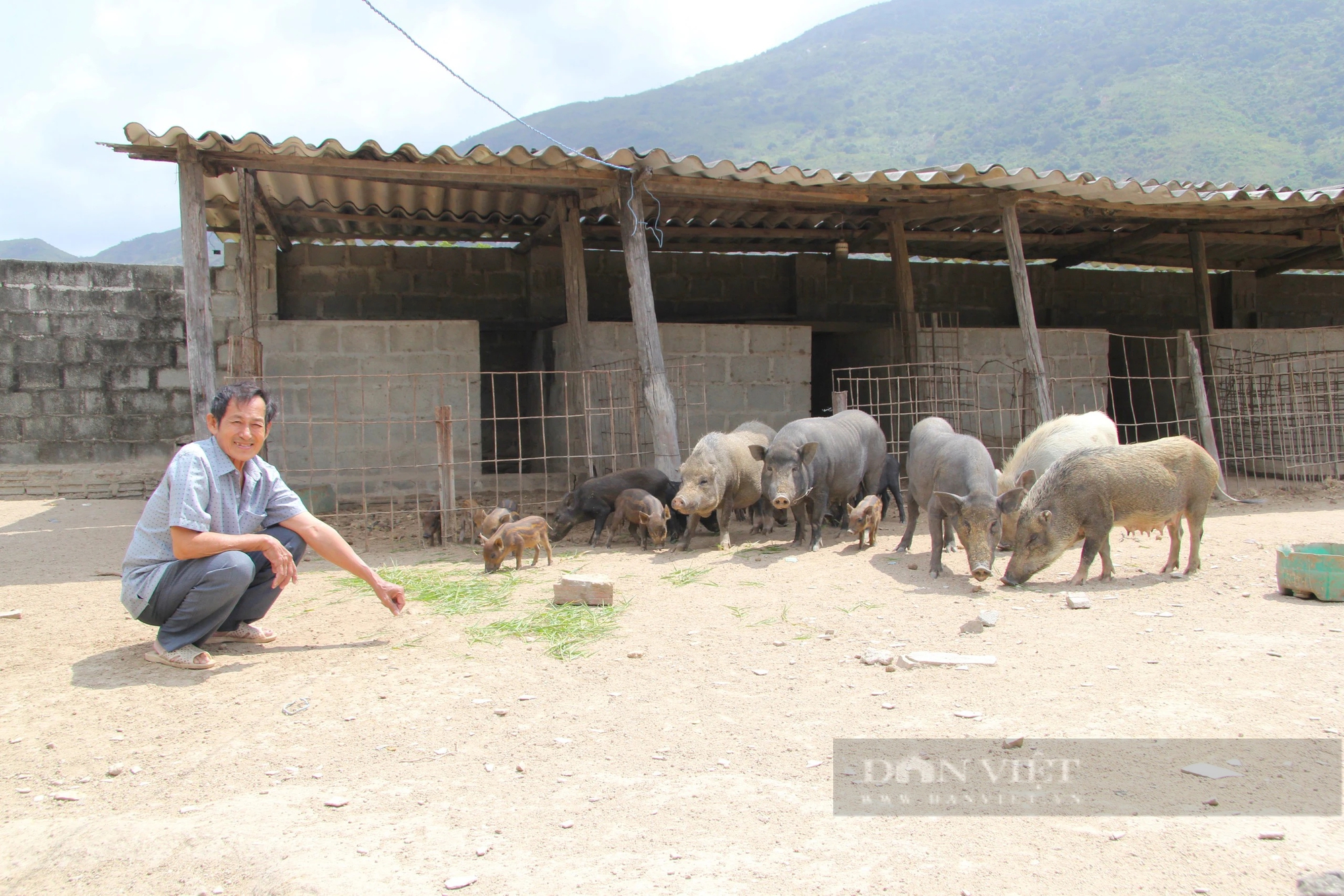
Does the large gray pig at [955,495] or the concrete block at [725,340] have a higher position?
the concrete block at [725,340]

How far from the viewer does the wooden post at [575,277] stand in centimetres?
943

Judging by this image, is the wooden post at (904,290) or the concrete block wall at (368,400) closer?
the concrete block wall at (368,400)

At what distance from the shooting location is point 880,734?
3400 mm

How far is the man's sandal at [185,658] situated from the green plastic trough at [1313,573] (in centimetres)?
576

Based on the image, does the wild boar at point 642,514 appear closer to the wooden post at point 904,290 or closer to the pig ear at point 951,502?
the pig ear at point 951,502

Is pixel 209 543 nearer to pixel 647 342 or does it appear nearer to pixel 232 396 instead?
pixel 232 396

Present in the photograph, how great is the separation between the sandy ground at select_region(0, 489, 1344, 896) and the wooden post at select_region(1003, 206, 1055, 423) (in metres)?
3.89

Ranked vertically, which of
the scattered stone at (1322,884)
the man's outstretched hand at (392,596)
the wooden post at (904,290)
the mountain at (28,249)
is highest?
the mountain at (28,249)

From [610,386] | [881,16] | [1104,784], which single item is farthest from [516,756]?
[881,16]

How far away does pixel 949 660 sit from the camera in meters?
4.26

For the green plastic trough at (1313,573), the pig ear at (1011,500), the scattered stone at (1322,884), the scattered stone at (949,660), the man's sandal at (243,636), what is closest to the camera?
the scattered stone at (1322,884)

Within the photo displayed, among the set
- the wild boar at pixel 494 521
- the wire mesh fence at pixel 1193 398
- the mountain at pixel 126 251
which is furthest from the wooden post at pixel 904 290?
the mountain at pixel 126 251

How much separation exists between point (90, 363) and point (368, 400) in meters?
4.11

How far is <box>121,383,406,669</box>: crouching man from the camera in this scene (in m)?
3.98
